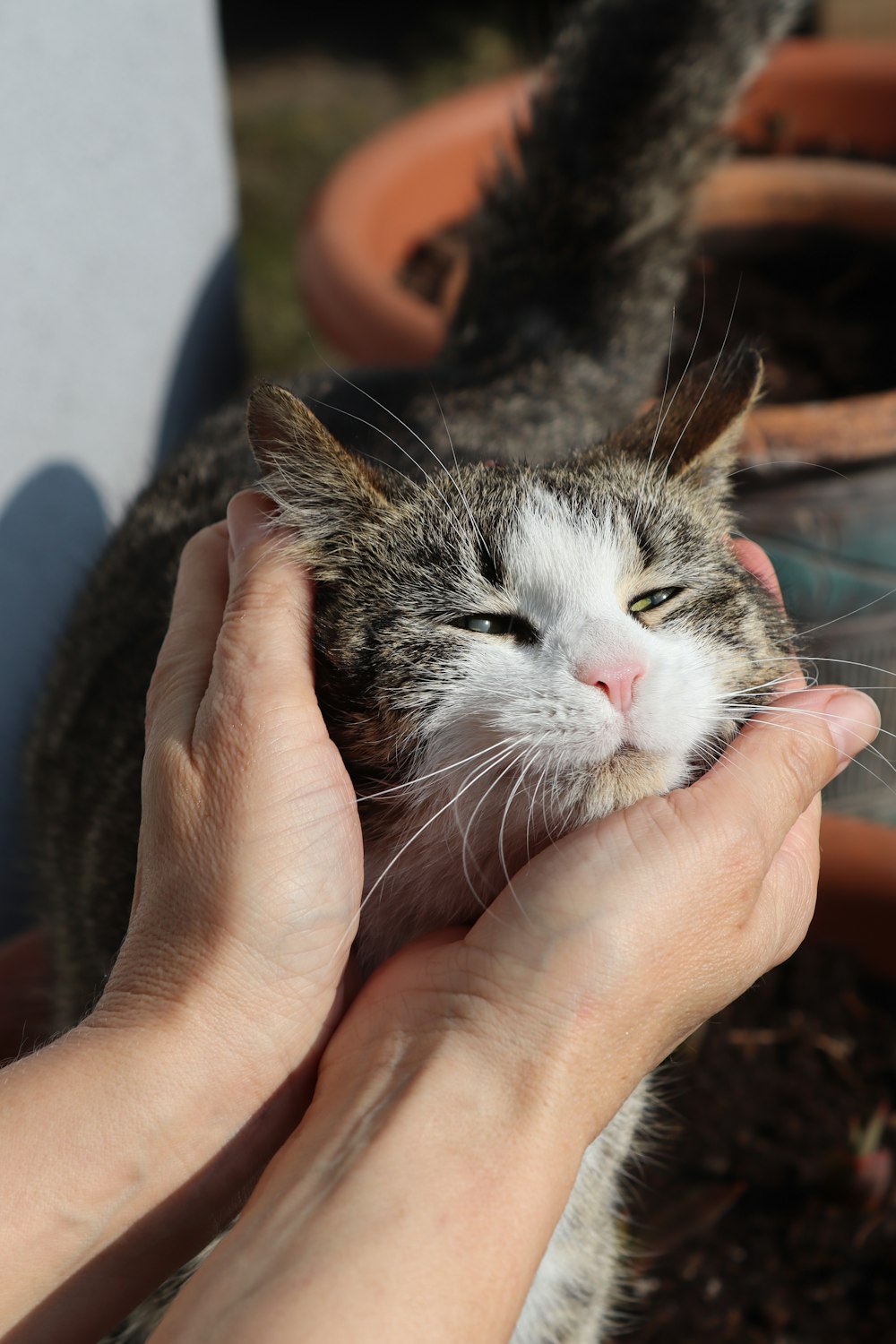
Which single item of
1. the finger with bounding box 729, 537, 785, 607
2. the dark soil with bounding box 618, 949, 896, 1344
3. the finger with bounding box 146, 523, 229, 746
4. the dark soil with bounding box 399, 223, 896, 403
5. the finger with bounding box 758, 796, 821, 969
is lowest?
the dark soil with bounding box 618, 949, 896, 1344

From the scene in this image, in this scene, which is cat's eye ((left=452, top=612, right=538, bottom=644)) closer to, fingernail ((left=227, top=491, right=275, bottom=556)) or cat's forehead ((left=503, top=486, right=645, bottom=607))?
cat's forehead ((left=503, top=486, right=645, bottom=607))

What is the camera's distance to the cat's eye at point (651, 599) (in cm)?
117

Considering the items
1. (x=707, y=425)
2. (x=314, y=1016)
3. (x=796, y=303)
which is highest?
(x=707, y=425)

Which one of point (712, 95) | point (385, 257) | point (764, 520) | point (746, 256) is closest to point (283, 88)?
point (385, 257)

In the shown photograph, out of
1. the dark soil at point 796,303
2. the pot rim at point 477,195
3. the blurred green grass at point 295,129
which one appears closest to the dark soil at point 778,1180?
the pot rim at point 477,195

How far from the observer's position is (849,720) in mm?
Result: 1209

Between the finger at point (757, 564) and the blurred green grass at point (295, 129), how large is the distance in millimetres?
2486

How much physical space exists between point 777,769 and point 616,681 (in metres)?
0.22

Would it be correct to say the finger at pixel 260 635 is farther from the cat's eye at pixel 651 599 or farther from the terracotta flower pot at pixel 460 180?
the terracotta flower pot at pixel 460 180

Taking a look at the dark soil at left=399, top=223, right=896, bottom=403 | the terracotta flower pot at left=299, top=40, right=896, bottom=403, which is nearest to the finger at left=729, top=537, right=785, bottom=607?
the dark soil at left=399, top=223, right=896, bottom=403

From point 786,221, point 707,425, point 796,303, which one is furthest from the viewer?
point 786,221

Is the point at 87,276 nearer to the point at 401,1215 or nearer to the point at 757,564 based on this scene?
the point at 757,564

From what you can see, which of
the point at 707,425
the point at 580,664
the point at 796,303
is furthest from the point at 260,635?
the point at 796,303

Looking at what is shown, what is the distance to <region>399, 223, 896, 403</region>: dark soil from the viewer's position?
2.55 metres
